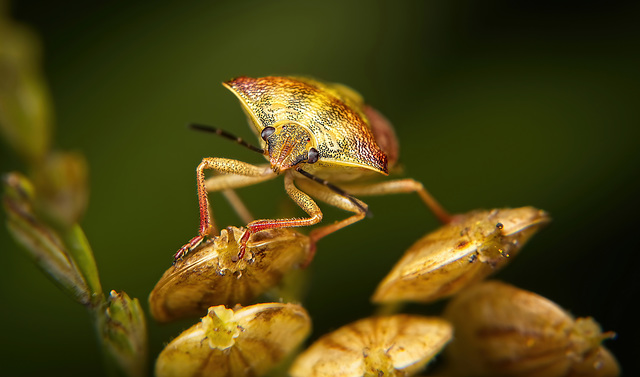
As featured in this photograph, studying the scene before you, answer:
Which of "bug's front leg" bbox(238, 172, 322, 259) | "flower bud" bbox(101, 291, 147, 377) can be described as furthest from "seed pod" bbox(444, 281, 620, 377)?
"flower bud" bbox(101, 291, 147, 377)

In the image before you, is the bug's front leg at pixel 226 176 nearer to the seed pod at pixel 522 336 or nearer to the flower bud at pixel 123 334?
the flower bud at pixel 123 334

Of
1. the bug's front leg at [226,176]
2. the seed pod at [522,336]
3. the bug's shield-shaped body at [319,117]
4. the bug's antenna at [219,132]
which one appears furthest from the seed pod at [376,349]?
the bug's antenna at [219,132]

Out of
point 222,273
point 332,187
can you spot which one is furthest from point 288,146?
point 222,273

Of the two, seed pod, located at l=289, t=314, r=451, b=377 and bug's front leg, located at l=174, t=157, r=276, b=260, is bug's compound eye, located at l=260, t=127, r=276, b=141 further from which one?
seed pod, located at l=289, t=314, r=451, b=377

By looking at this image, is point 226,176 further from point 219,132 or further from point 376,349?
point 376,349

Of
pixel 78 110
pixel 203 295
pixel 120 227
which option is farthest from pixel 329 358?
pixel 78 110
